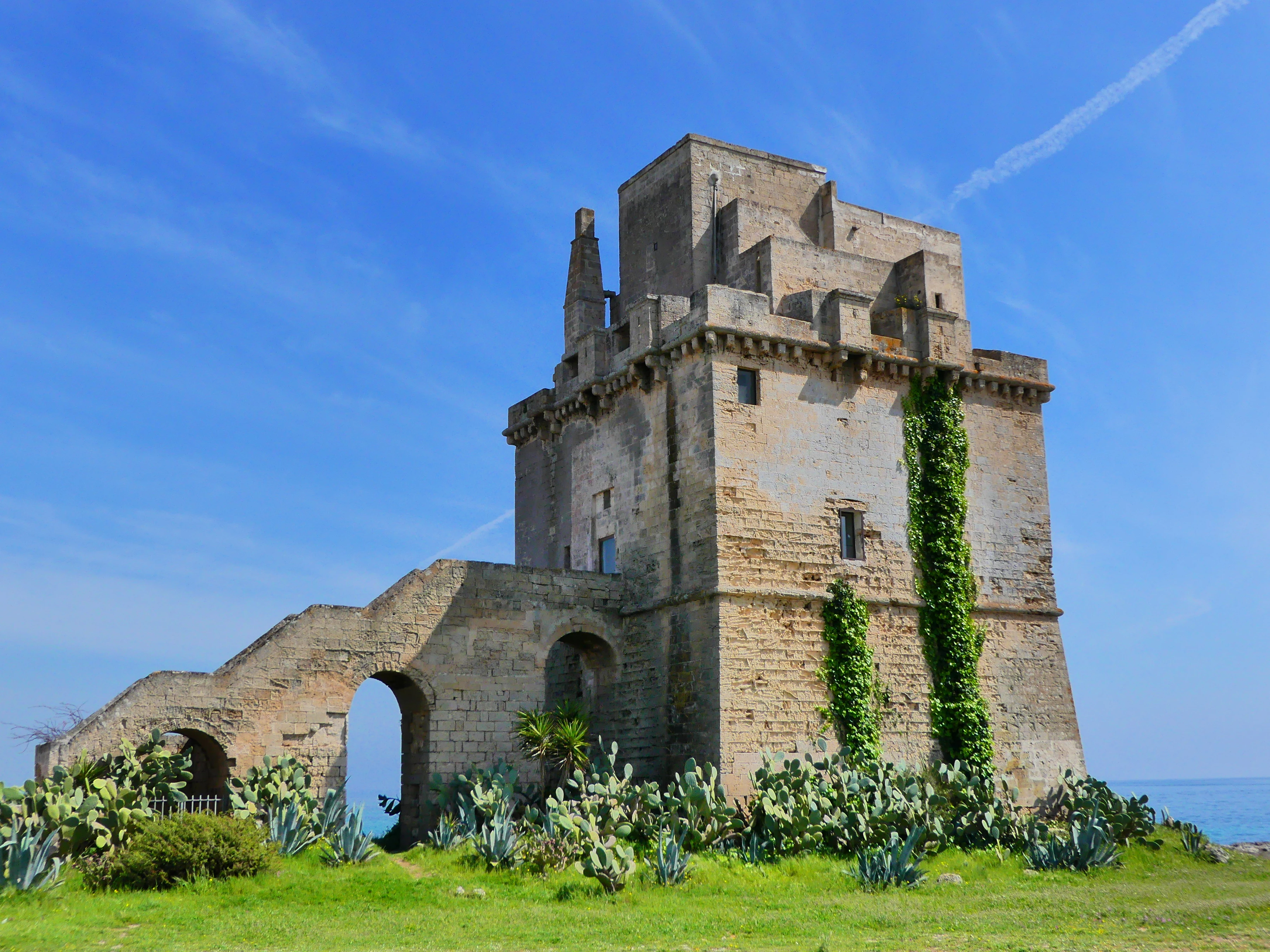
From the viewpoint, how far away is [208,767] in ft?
69.2

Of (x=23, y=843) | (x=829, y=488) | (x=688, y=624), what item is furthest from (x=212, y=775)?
(x=829, y=488)

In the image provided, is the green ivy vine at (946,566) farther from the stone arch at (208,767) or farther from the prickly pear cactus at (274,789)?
the stone arch at (208,767)

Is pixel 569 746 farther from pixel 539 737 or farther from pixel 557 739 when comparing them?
pixel 539 737

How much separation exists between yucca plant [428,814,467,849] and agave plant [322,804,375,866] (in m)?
1.23

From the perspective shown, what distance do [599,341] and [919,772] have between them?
1110cm

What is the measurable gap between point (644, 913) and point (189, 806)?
918 cm

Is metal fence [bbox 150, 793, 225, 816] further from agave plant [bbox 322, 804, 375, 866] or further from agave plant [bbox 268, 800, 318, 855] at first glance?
agave plant [bbox 322, 804, 375, 866]

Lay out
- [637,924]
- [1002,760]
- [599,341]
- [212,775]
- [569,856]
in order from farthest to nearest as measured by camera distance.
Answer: [599,341], [1002,760], [212,775], [569,856], [637,924]

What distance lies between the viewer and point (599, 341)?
1021 inches

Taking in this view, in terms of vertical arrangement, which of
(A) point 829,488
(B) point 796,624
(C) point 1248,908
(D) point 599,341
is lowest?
(C) point 1248,908

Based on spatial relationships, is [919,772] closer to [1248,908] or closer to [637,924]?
[1248,908]

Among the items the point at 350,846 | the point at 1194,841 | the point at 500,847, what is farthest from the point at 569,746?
the point at 1194,841

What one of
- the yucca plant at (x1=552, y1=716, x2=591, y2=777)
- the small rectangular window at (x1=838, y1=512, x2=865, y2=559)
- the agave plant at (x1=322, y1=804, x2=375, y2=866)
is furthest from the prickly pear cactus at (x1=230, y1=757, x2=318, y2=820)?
the small rectangular window at (x1=838, y1=512, x2=865, y2=559)

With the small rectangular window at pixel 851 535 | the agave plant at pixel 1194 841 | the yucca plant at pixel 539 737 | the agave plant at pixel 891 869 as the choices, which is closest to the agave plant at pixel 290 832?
the yucca plant at pixel 539 737
